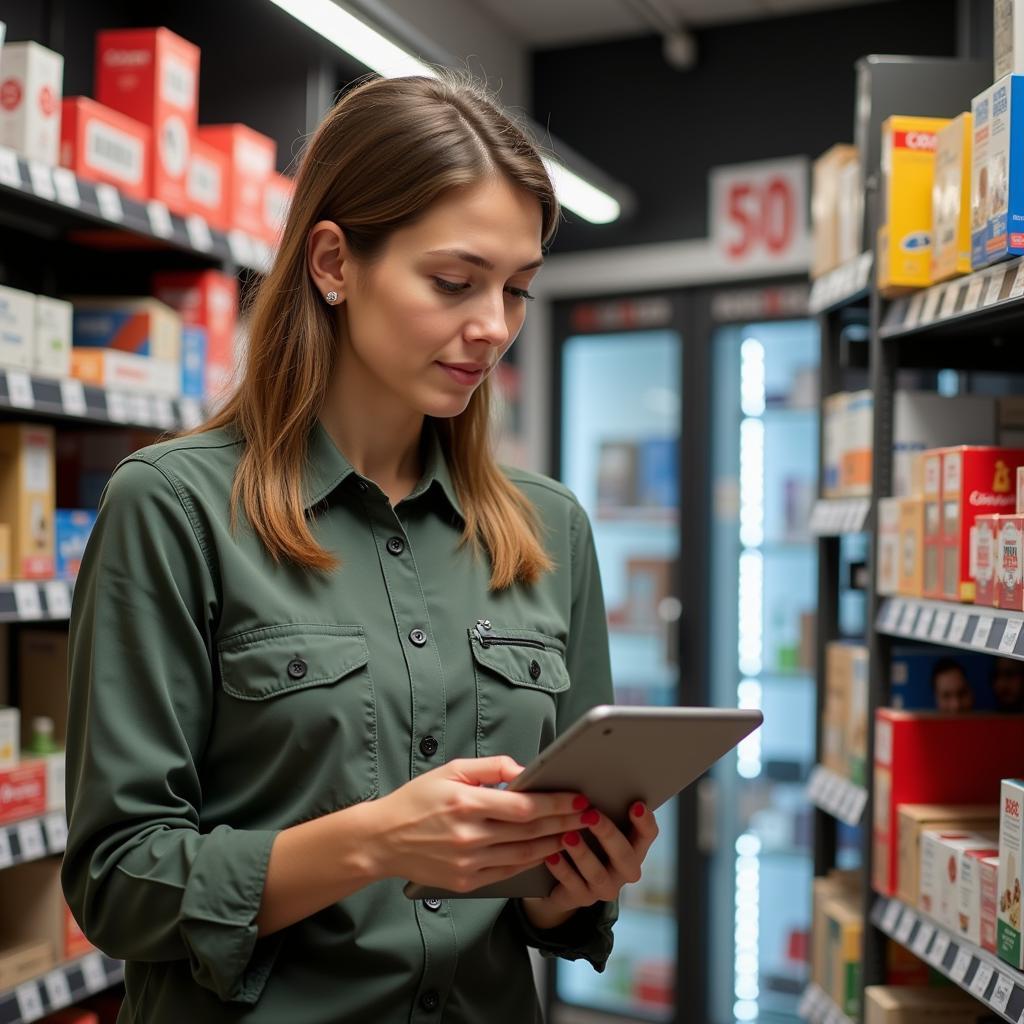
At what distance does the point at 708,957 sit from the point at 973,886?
319cm

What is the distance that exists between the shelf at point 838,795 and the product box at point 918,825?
219 millimetres

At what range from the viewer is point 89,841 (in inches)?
52.4

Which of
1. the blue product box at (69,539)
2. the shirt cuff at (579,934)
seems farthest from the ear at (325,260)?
the blue product box at (69,539)

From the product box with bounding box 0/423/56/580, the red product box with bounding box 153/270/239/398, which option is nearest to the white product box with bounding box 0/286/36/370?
the product box with bounding box 0/423/56/580

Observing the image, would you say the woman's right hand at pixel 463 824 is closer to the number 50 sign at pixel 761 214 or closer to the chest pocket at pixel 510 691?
the chest pocket at pixel 510 691

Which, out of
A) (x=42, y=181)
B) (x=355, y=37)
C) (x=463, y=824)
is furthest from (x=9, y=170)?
(x=463, y=824)

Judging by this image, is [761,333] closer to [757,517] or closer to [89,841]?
[757,517]

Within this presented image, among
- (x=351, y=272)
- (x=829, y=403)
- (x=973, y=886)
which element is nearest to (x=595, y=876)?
(x=351, y=272)

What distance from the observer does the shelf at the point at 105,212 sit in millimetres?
2408

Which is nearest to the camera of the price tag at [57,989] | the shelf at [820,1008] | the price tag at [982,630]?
the price tag at [982,630]

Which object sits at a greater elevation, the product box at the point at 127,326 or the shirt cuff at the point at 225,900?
the product box at the point at 127,326

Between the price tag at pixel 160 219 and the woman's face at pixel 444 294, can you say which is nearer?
the woman's face at pixel 444 294

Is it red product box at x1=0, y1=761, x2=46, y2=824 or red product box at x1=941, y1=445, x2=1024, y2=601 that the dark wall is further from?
red product box at x1=0, y1=761, x2=46, y2=824

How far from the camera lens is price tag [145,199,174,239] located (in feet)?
9.36
